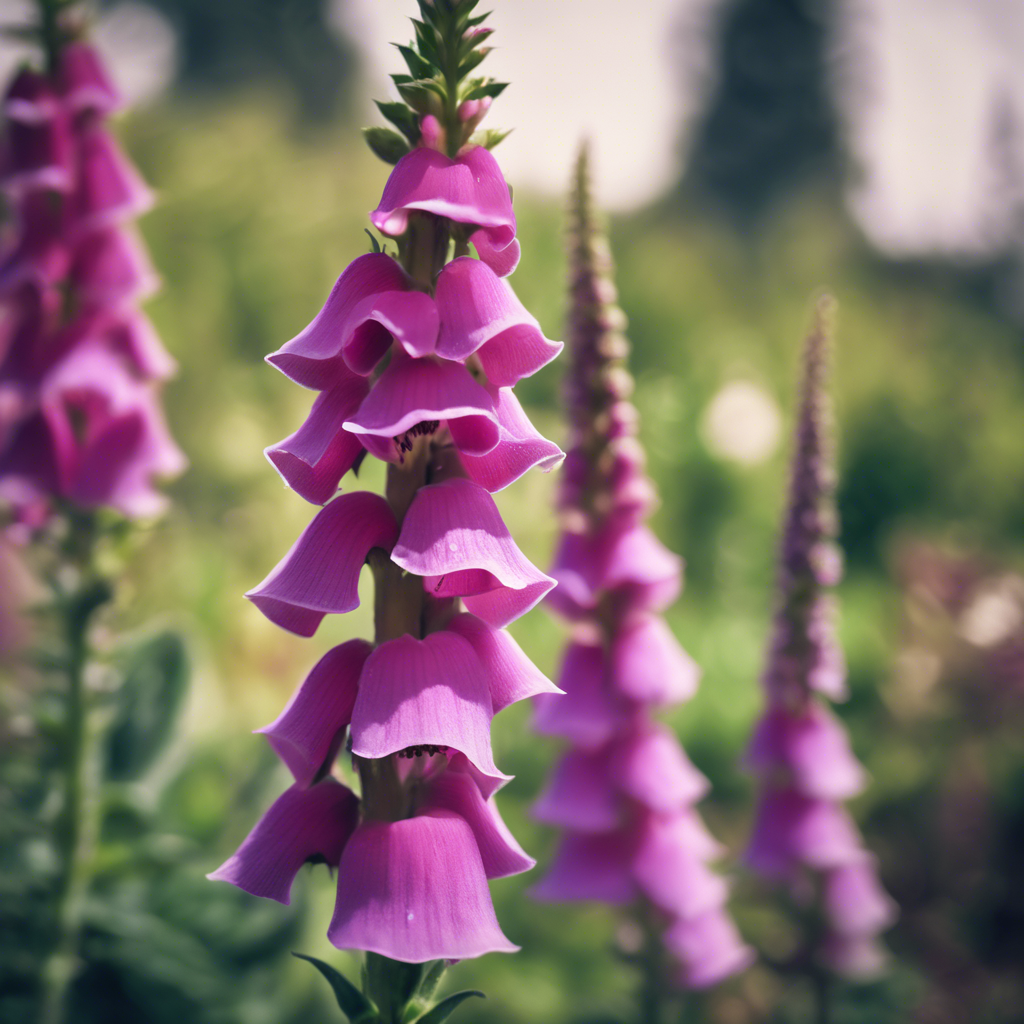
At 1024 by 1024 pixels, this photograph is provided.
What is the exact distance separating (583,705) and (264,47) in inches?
191

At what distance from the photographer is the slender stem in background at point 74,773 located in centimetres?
88

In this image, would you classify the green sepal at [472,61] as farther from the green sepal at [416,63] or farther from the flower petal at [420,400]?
the flower petal at [420,400]

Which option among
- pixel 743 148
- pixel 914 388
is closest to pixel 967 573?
pixel 914 388

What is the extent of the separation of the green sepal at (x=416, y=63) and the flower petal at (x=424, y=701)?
0.77 ft

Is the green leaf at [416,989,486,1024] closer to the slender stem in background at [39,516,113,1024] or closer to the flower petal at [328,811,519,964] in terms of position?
the flower petal at [328,811,519,964]

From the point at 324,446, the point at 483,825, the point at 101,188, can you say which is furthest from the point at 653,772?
the point at 101,188

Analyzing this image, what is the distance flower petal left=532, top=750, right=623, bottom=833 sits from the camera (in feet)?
2.51

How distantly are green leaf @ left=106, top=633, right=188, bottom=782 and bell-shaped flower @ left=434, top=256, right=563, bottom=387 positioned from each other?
877mm

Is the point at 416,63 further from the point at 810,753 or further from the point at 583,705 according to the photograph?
the point at 810,753

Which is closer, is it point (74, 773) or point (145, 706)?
point (74, 773)

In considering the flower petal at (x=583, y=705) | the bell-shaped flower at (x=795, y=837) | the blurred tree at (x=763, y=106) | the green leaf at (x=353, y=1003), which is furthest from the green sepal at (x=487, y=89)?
the blurred tree at (x=763, y=106)

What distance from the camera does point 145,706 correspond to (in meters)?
1.14

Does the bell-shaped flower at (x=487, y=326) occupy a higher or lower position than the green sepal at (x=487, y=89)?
lower

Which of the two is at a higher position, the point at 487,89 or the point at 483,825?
the point at 487,89
